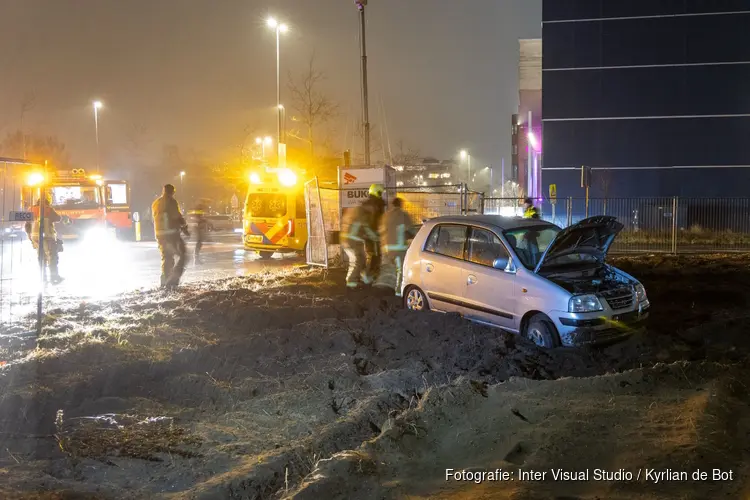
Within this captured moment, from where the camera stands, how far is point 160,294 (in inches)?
460

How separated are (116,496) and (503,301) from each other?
4.87 metres

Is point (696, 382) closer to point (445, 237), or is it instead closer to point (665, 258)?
point (445, 237)

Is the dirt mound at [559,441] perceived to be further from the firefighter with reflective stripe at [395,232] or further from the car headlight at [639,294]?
the firefighter with reflective stripe at [395,232]

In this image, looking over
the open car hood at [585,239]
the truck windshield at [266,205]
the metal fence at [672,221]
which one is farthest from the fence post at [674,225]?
the open car hood at [585,239]

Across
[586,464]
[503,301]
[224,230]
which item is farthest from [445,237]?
[224,230]

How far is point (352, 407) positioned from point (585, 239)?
3.78 m

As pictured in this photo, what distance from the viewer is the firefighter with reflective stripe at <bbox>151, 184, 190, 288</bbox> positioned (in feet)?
40.2

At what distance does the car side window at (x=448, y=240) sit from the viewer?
8.60m

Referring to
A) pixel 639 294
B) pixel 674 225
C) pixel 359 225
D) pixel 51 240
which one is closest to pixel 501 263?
pixel 639 294

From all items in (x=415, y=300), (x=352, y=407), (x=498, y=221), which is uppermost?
(x=498, y=221)

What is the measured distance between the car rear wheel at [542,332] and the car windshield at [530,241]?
2.01 feet

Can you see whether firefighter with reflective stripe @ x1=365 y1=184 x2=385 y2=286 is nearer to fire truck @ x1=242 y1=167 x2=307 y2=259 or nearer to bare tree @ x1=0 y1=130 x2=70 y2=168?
fire truck @ x1=242 y1=167 x2=307 y2=259

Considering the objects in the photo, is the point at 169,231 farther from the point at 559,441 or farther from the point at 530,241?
the point at 559,441

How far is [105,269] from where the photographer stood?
1789 cm
